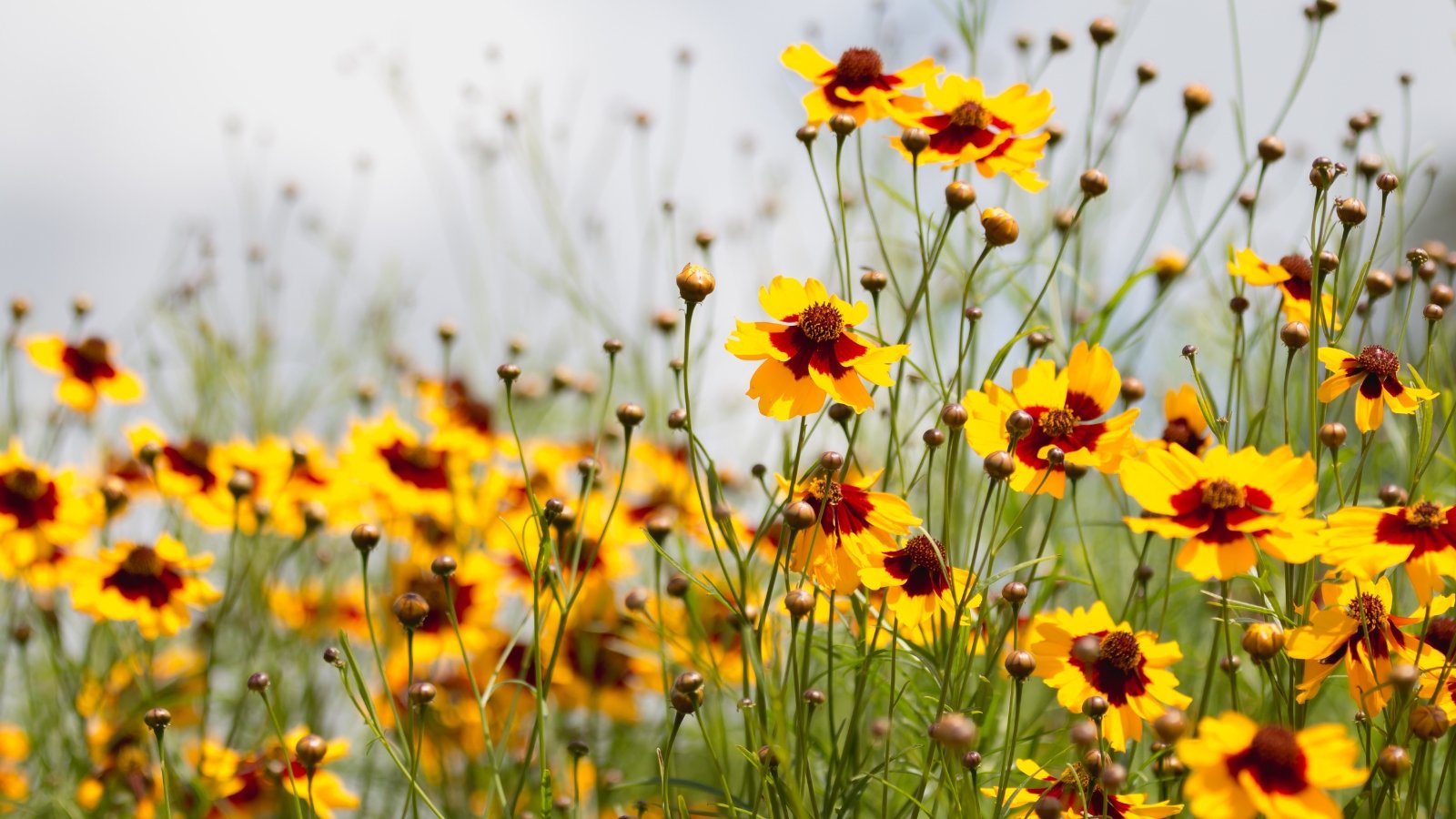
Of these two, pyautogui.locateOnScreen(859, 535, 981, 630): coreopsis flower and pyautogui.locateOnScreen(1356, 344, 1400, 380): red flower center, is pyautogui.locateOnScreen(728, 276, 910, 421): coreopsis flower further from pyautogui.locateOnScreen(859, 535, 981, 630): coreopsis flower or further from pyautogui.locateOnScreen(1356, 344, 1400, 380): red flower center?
pyautogui.locateOnScreen(1356, 344, 1400, 380): red flower center

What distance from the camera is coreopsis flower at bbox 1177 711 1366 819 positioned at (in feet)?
1.90

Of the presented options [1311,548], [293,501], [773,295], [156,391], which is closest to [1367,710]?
[1311,548]

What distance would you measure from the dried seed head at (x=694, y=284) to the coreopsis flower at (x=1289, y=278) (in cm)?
39

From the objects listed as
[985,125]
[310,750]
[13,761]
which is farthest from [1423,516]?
[13,761]

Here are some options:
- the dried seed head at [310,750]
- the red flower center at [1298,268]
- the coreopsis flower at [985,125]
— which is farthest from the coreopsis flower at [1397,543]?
the dried seed head at [310,750]

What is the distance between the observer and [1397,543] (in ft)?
2.40

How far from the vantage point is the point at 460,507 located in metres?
1.60

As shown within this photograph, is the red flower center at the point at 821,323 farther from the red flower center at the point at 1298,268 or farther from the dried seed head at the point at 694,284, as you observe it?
the red flower center at the point at 1298,268

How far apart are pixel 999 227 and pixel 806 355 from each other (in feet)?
0.48

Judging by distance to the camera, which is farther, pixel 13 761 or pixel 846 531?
pixel 13 761

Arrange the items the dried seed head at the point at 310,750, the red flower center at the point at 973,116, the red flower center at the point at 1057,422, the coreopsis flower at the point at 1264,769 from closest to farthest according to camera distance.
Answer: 1. the coreopsis flower at the point at 1264,769
2. the dried seed head at the point at 310,750
3. the red flower center at the point at 1057,422
4. the red flower center at the point at 973,116

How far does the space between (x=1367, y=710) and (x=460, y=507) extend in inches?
42.8

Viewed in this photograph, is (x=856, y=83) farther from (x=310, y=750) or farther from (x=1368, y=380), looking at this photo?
(x=310, y=750)

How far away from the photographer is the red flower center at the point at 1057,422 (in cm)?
91
